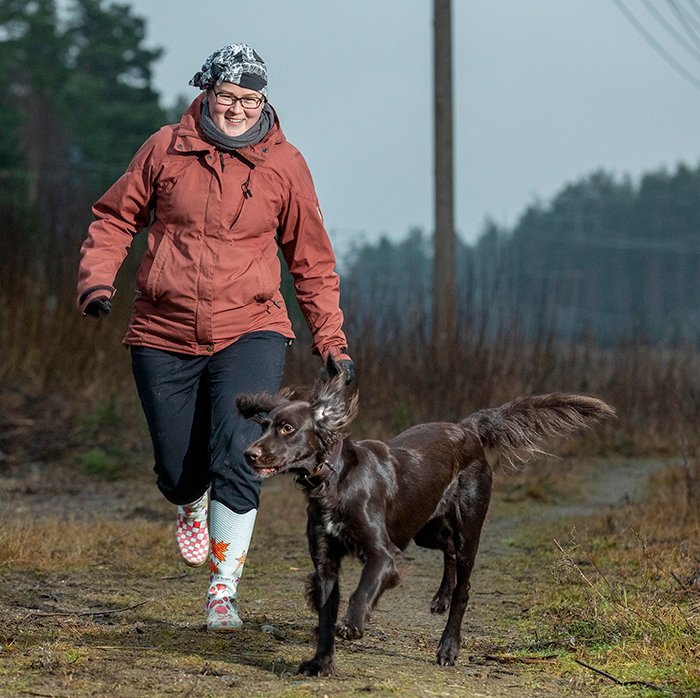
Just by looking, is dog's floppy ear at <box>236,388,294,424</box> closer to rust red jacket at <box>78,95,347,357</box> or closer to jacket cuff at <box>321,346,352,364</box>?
jacket cuff at <box>321,346,352,364</box>

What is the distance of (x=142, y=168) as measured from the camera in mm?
5102

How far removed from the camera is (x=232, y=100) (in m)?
5.03

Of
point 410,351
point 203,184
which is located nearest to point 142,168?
point 203,184

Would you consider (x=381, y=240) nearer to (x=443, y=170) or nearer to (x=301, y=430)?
(x=443, y=170)

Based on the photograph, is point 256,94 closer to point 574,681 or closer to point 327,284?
point 327,284

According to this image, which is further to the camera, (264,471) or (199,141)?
(199,141)

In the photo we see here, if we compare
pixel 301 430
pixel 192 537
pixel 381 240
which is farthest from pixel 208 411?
pixel 381 240

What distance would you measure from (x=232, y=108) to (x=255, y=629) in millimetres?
2054

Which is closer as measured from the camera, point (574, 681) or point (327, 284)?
point (574, 681)

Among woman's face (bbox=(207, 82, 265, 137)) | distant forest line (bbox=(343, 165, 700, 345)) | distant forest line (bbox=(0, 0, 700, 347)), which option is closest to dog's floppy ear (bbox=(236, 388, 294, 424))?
woman's face (bbox=(207, 82, 265, 137))

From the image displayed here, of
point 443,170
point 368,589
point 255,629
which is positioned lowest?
point 255,629

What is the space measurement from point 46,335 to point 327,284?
25.1 feet

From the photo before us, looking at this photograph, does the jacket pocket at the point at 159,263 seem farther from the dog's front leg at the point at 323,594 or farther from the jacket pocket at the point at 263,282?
the dog's front leg at the point at 323,594

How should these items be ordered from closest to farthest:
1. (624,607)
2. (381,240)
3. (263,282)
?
(624,607) < (263,282) < (381,240)
